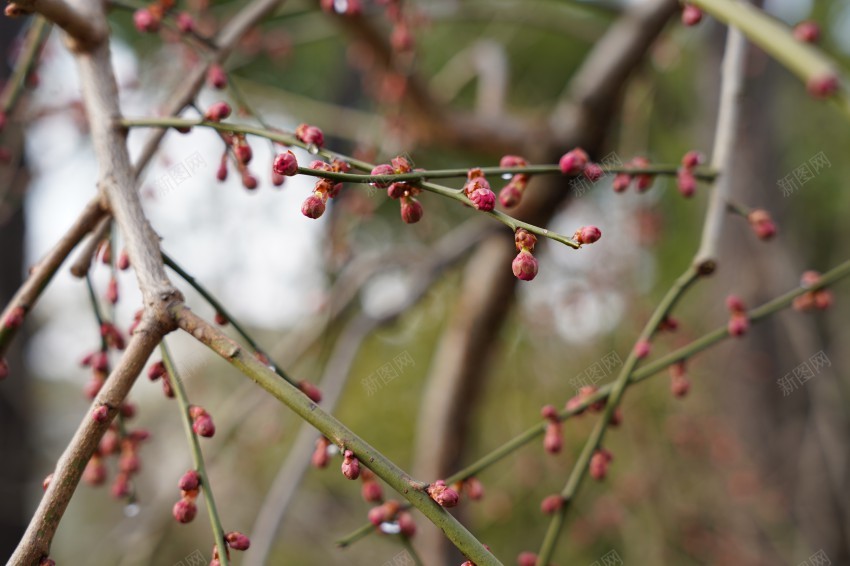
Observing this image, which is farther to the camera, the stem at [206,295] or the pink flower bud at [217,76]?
the pink flower bud at [217,76]

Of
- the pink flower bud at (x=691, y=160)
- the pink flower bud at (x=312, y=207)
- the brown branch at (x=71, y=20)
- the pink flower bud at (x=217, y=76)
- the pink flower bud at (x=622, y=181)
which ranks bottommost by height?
the pink flower bud at (x=312, y=207)

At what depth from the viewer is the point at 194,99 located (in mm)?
862

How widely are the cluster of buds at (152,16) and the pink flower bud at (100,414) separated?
60 cm

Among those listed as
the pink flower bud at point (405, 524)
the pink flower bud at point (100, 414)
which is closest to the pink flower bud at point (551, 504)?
the pink flower bud at point (405, 524)

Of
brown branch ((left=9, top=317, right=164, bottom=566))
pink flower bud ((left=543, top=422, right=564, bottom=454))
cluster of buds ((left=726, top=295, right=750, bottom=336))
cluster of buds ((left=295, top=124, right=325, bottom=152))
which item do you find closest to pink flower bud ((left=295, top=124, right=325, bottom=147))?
cluster of buds ((left=295, top=124, right=325, bottom=152))

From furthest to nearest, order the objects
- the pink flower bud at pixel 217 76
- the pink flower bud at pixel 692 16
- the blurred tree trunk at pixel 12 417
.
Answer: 1. the blurred tree trunk at pixel 12 417
2. the pink flower bud at pixel 217 76
3. the pink flower bud at pixel 692 16

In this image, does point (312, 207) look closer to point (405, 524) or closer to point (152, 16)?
point (405, 524)

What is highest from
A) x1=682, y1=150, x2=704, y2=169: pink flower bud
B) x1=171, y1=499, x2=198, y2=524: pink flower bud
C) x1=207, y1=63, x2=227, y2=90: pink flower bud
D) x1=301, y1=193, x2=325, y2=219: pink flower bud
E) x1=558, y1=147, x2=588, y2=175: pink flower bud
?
x1=207, y1=63, x2=227, y2=90: pink flower bud

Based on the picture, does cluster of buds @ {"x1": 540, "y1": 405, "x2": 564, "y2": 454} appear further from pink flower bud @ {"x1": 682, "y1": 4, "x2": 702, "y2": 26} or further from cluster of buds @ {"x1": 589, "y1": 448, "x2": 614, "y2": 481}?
pink flower bud @ {"x1": 682, "y1": 4, "x2": 702, "y2": 26}

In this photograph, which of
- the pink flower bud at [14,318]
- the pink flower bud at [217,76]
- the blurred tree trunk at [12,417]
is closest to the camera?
the pink flower bud at [14,318]

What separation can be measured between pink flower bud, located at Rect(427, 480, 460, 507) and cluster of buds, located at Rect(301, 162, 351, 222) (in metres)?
0.21

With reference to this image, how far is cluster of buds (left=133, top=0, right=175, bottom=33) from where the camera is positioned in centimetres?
94

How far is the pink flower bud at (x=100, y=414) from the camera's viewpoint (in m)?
0.52

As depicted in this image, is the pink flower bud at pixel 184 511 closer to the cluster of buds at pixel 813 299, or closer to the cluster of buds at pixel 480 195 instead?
the cluster of buds at pixel 480 195
